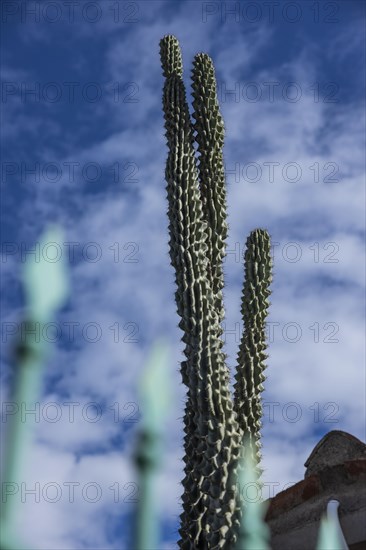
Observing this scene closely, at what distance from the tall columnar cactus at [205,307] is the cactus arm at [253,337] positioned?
0.04 ft

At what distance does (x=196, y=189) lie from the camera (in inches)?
332

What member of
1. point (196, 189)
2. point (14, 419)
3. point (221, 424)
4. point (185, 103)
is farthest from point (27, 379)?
point (185, 103)

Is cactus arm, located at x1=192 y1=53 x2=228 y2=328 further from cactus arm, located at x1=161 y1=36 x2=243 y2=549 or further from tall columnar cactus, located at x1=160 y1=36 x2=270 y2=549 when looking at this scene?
cactus arm, located at x1=161 y1=36 x2=243 y2=549

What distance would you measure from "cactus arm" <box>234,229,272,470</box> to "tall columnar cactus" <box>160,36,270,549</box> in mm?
13

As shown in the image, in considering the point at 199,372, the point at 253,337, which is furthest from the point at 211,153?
the point at 199,372

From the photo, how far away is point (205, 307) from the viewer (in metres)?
7.63

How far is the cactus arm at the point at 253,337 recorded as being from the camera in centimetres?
815

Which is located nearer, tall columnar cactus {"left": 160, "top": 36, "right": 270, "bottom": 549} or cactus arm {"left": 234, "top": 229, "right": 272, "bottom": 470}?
tall columnar cactus {"left": 160, "top": 36, "right": 270, "bottom": 549}

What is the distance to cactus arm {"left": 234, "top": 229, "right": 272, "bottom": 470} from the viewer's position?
8.15 m

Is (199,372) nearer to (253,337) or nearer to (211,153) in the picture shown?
(253,337)

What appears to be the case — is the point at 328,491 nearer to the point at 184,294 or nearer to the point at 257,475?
the point at 257,475

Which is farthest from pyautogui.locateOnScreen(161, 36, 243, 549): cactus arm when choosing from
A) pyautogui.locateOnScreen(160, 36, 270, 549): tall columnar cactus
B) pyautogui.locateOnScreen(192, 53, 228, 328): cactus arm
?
pyautogui.locateOnScreen(192, 53, 228, 328): cactus arm

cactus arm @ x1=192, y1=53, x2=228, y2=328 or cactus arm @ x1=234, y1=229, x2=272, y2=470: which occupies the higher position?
cactus arm @ x1=192, y1=53, x2=228, y2=328

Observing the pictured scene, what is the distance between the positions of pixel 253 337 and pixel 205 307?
3.86 feet
